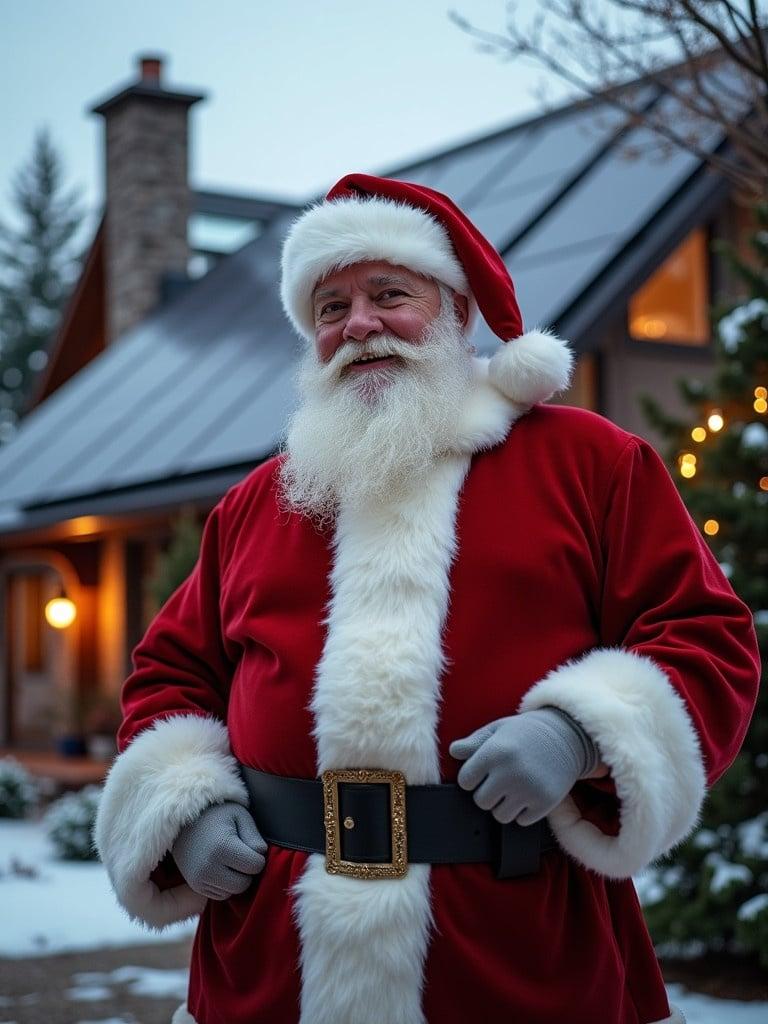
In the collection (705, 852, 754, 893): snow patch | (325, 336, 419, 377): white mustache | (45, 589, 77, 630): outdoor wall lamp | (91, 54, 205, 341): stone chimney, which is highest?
(91, 54, 205, 341): stone chimney

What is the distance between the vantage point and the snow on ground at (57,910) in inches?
263

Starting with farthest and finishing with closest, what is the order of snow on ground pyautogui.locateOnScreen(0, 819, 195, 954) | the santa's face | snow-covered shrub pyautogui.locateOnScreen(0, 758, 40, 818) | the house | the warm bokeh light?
the warm bokeh light < snow-covered shrub pyautogui.locateOnScreen(0, 758, 40, 818) < the house < snow on ground pyautogui.locateOnScreen(0, 819, 195, 954) < the santa's face

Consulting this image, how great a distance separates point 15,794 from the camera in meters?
10.7

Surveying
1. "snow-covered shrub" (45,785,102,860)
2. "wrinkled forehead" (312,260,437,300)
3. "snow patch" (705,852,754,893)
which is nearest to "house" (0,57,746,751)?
"snow patch" (705,852,754,893)

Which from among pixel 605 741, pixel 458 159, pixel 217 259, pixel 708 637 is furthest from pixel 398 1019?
pixel 217 259

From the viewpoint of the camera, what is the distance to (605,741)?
2.31 m

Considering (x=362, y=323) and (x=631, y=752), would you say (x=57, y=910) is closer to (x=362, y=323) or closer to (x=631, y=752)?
(x=362, y=323)

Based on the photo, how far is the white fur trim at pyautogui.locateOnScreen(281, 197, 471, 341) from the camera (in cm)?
280

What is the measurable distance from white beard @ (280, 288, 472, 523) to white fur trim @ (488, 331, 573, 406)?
10 centimetres

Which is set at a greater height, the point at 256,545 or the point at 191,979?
the point at 256,545

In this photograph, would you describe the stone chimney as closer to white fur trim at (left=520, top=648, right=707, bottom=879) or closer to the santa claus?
the santa claus

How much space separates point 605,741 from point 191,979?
1.06 metres

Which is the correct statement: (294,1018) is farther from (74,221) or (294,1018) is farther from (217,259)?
(74,221)

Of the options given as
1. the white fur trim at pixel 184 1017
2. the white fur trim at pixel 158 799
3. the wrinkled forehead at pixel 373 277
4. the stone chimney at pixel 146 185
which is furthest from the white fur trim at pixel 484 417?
the stone chimney at pixel 146 185
